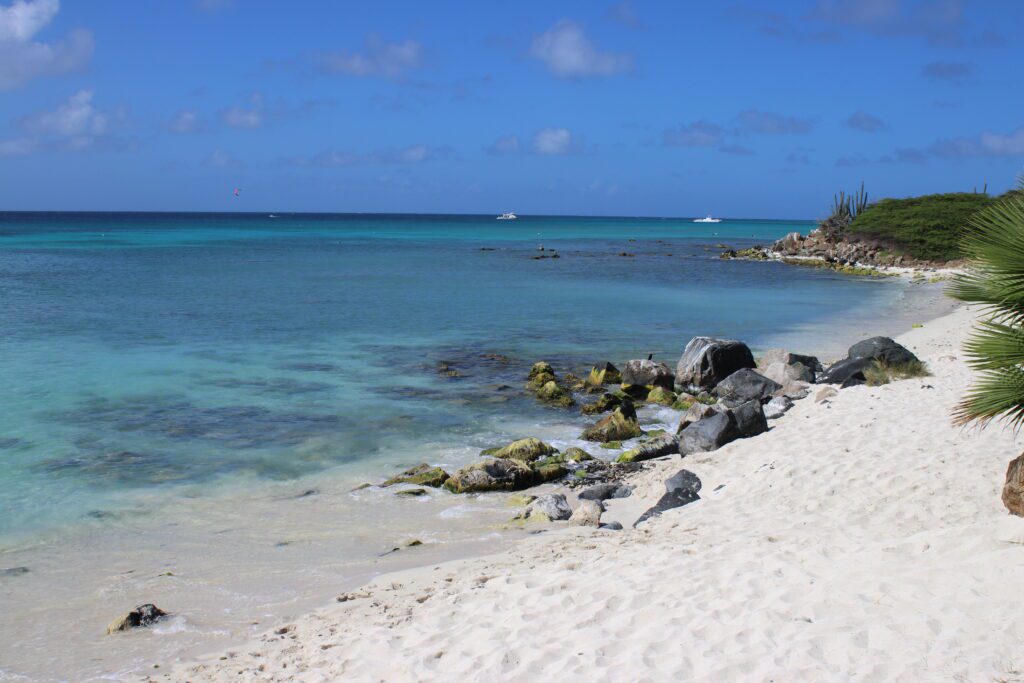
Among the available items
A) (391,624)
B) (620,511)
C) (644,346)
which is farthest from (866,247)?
(391,624)

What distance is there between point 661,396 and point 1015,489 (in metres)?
8.82

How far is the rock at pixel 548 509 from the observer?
9055 millimetres

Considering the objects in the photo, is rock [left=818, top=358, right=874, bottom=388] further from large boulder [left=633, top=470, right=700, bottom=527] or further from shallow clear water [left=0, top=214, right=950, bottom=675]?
large boulder [left=633, top=470, right=700, bottom=527]

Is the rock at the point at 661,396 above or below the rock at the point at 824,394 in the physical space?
below

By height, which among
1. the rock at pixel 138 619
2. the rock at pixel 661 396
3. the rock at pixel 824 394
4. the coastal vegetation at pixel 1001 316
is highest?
the coastal vegetation at pixel 1001 316

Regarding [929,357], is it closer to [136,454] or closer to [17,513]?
[136,454]

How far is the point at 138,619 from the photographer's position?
269 inches

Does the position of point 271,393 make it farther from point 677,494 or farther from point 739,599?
point 739,599

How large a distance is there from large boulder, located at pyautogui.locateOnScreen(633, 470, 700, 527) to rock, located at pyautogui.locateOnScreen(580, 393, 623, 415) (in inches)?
191

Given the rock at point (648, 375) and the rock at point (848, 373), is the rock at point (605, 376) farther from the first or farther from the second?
the rock at point (848, 373)

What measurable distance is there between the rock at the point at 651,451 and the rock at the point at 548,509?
235 cm

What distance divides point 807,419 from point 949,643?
7.17 metres

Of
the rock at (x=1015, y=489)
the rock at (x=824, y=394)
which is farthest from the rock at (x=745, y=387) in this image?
the rock at (x=1015, y=489)

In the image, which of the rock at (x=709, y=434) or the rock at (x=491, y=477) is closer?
the rock at (x=491, y=477)
